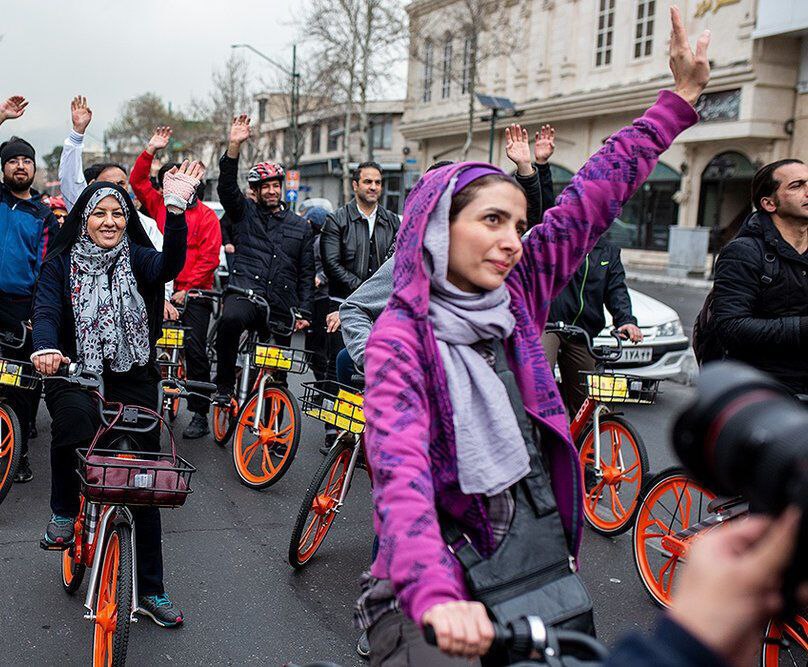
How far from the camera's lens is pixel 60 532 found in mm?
3873

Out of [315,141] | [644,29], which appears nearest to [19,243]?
[644,29]

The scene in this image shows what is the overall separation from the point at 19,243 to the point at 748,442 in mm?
6148

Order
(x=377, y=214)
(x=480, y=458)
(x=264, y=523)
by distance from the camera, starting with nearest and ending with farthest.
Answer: (x=480, y=458)
(x=264, y=523)
(x=377, y=214)

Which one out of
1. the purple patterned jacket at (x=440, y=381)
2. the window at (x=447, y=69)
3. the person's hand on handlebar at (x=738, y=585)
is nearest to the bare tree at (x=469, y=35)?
the window at (x=447, y=69)

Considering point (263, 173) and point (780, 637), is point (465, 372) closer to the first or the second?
point (780, 637)

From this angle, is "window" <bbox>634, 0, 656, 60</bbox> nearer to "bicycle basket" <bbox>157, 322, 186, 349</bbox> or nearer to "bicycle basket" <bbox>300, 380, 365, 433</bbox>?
"bicycle basket" <bbox>157, 322, 186, 349</bbox>

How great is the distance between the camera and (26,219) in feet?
20.9

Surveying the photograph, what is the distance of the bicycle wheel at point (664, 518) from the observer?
445cm

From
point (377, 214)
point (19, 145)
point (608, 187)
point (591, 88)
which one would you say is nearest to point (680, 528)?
point (608, 187)

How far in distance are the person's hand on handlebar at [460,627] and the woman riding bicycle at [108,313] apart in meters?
2.47

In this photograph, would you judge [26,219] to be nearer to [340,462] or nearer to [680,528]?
[340,462]

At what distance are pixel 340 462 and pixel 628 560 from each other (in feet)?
5.88

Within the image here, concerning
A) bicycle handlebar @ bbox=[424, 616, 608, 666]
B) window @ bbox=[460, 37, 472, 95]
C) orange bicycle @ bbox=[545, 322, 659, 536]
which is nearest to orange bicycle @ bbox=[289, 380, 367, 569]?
orange bicycle @ bbox=[545, 322, 659, 536]

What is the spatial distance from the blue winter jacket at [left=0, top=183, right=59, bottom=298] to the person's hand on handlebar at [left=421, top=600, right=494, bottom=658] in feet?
17.6
